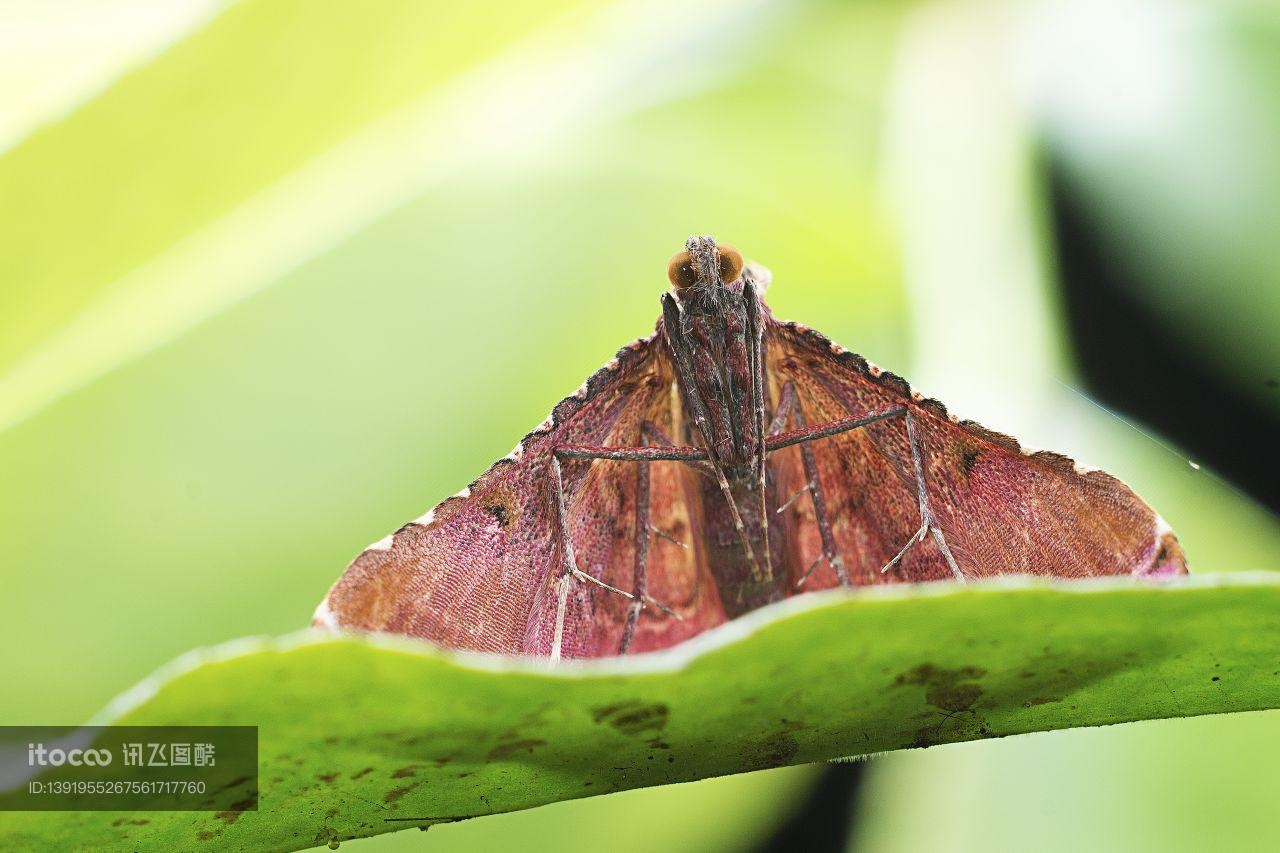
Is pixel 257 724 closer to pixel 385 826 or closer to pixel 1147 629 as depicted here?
pixel 385 826

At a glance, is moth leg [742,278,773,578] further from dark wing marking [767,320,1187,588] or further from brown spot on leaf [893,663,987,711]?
brown spot on leaf [893,663,987,711]

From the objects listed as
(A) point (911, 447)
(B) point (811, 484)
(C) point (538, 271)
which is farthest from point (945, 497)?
(C) point (538, 271)

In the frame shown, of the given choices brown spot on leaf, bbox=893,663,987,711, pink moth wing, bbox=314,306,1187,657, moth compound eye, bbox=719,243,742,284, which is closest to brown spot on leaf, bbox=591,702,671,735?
brown spot on leaf, bbox=893,663,987,711

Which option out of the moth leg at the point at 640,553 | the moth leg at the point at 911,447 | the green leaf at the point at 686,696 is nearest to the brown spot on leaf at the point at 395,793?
the green leaf at the point at 686,696

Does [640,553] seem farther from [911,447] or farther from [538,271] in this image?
[538,271]

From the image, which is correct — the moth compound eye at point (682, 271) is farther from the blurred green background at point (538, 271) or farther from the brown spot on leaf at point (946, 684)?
the brown spot on leaf at point (946, 684)

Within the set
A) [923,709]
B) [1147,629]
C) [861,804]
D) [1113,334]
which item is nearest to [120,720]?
[923,709]
